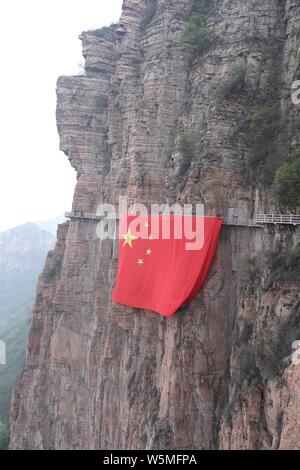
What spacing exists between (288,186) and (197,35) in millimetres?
12193

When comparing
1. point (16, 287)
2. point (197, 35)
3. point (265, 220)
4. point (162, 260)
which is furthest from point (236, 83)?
point (16, 287)

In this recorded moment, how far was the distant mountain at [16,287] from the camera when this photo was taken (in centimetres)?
6256

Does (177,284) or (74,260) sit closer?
(177,284)

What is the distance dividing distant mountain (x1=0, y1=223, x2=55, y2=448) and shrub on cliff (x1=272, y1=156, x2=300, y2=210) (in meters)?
37.4

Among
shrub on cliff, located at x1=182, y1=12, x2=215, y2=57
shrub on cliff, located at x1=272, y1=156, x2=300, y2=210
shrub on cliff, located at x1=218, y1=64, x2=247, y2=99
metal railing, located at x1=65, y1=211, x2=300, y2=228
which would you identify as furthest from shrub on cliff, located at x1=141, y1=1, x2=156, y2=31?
shrub on cliff, located at x1=272, y1=156, x2=300, y2=210

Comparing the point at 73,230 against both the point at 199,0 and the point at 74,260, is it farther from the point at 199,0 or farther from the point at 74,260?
the point at 199,0

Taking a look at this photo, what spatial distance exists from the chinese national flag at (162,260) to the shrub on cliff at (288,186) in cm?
365

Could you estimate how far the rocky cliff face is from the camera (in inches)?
728

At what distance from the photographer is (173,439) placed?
22031 mm

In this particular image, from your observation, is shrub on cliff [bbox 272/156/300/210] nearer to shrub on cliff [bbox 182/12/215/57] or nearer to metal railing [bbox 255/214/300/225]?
metal railing [bbox 255/214/300/225]

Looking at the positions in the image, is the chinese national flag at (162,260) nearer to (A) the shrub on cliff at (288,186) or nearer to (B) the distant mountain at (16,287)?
(A) the shrub on cliff at (288,186)

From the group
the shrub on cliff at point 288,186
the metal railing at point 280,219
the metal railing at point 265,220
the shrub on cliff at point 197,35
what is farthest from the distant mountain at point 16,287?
the shrub on cliff at point 288,186

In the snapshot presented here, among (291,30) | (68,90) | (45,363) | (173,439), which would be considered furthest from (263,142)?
(45,363)
